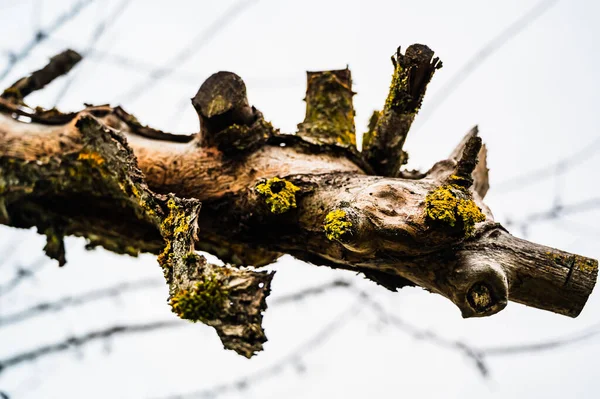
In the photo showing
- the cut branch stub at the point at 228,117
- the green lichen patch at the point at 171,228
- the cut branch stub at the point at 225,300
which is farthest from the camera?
the cut branch stub at the point at 228,117

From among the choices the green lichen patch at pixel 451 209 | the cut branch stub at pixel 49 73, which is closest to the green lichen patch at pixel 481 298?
the green lichen patch at pixel 451 209

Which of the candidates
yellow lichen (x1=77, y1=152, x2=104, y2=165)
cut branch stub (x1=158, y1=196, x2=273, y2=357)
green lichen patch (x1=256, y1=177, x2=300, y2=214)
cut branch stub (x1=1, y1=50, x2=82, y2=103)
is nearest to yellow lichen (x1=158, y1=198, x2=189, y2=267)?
cut branch stub (x1=158, y1=196, x2=273, y2=357)

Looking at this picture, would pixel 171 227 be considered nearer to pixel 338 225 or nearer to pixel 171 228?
pixel 171 228

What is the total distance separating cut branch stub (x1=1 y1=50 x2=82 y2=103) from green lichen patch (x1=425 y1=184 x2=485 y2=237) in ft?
6.76

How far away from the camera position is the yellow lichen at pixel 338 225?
1429 mm

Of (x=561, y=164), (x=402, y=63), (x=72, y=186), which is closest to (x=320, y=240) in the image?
(x=402, y=63)

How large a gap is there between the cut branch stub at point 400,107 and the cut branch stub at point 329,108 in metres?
0.19

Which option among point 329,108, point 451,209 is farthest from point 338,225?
point 329,108

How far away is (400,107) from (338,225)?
0.69 metres

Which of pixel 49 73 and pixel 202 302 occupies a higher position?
pixel 49 73

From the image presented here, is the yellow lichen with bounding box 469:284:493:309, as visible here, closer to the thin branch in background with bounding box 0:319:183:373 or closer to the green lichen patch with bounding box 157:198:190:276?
the green lichen patch with bounding box 157:198:190:276

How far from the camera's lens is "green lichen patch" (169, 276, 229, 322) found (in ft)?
3.85

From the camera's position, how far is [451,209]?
143cm

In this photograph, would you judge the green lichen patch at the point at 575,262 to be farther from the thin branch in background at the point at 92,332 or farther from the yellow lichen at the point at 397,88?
the thin branch in background at the point at 92,332
